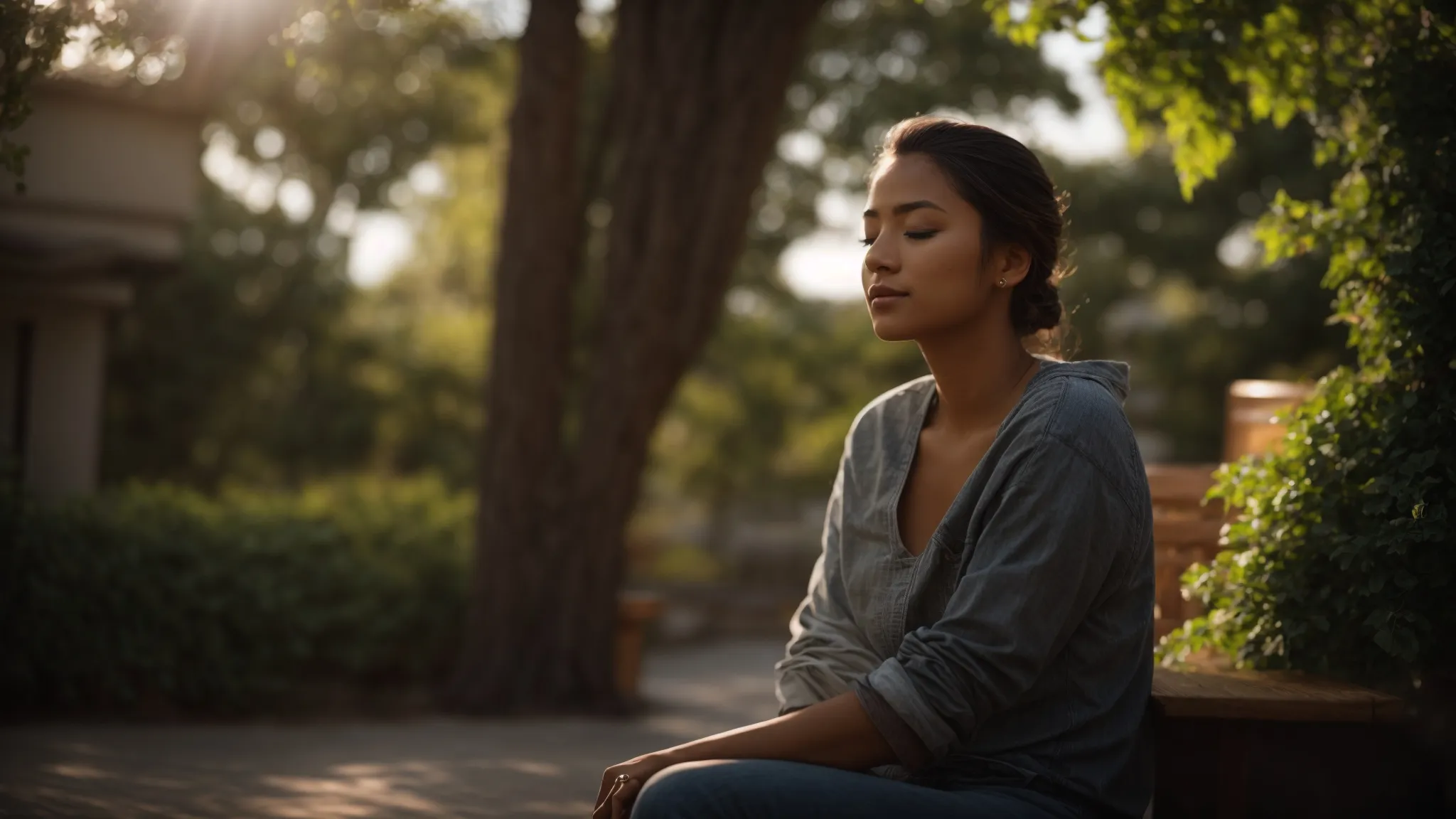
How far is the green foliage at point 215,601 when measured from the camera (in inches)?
290

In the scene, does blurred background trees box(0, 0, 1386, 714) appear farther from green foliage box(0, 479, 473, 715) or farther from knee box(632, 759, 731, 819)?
knee box(632, 759, 731, 819)

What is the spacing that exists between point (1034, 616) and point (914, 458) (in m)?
0.60

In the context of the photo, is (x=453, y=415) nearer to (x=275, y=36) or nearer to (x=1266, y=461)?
(x=275, y=36)

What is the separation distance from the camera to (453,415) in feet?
67.7

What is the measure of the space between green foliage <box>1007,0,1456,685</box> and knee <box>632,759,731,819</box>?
5.38 feet

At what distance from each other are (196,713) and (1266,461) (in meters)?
6.50

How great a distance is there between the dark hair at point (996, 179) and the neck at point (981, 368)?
114mm

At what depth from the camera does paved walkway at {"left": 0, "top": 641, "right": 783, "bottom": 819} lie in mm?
4430

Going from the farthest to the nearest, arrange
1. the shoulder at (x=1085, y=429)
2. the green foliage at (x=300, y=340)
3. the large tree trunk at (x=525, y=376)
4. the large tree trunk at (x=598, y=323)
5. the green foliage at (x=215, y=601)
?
the green foliage at (x=300, y=340) → the large tree trunk at (x=525, y=376) → the large tree trunk at (x=598, y=323) → the green foliage at (x=215, y=601) → the shoulder at (x=1085, y=429)

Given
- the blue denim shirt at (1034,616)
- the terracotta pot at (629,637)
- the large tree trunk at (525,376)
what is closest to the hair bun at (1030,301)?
the blue denim shirt at (1034,616)

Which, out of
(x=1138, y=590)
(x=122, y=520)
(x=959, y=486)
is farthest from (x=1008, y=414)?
(x=122, y=520)

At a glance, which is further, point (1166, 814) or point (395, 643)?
point (395, 643)

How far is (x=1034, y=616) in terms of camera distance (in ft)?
7.31

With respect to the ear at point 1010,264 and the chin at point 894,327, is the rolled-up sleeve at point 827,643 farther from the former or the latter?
the ear at point 1010,264
